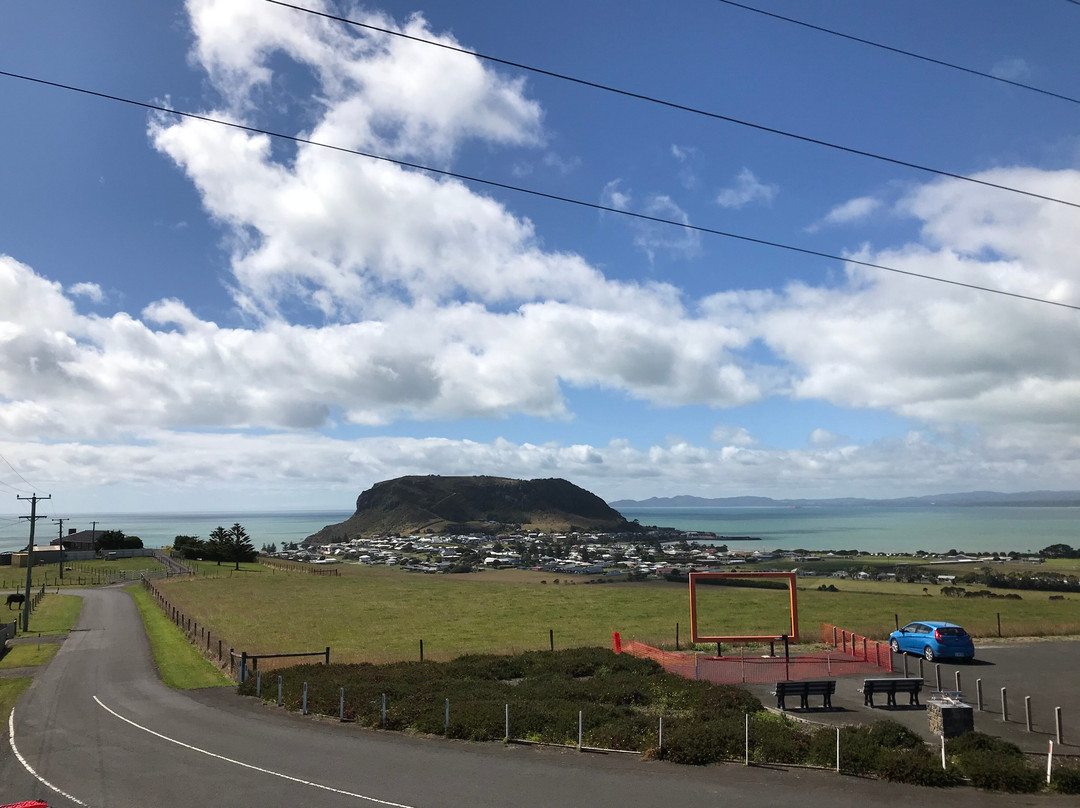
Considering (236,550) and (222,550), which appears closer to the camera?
(236,550)

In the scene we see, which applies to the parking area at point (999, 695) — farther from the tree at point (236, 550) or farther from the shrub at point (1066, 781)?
the tree at point (236, 550)

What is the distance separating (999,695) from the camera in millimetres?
22672

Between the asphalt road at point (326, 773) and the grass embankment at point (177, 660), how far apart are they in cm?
462

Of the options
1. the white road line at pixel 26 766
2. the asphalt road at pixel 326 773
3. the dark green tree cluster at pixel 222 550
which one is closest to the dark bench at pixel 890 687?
the asphalt road at pixel 326 773

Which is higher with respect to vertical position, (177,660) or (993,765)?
(993,765)

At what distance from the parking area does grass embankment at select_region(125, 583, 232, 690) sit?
2076cm

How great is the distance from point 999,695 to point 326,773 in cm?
2071

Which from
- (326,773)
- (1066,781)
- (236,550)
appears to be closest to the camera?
(1066,781)

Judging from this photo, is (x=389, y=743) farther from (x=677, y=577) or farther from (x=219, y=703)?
(x=677, y=577)

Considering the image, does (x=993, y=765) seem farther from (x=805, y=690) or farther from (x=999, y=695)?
(x=999, y=695)

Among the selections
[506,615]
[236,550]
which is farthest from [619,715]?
[236,550]

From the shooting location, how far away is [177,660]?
3250 centimetres

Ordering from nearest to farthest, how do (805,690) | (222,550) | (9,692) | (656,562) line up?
1. (805,690)
2. (9,692)
3. (222,550)
4. (656,562)

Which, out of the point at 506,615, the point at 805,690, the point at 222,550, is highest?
the point at 805,690
